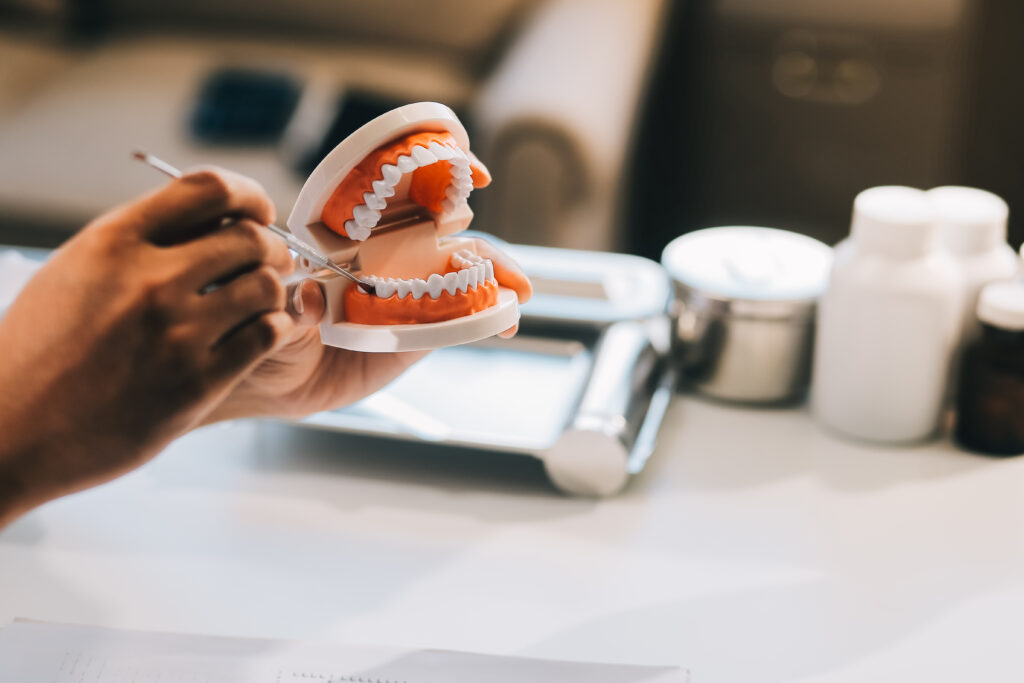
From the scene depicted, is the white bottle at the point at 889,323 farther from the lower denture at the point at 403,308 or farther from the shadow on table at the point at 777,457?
the lower denture at the point at 403,308

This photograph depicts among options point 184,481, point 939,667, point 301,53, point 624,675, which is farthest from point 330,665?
point 301,53

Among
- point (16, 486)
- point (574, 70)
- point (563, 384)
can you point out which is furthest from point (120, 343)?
point (574, 70)

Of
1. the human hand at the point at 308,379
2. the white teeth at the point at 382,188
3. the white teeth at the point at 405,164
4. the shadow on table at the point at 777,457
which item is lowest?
the shadow on table at the point at 777,457

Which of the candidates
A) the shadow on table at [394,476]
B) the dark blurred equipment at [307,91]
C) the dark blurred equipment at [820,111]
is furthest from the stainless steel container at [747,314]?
the dark blurred equipment at [820,111]

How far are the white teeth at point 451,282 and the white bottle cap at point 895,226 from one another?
0.46 meters

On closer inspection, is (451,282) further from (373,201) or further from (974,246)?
(974,246)

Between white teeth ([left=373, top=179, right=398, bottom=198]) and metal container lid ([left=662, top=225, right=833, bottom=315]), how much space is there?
1.68ft

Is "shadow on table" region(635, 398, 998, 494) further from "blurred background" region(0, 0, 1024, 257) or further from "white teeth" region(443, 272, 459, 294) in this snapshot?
"blurred background" region(0, 0, 1024, 257)

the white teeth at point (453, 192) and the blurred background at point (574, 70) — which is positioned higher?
the white teeth at point (453, 192)

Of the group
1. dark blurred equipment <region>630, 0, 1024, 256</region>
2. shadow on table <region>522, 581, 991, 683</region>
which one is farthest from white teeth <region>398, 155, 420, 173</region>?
dark blurred equipment <region>630, 0, 1024, 256</region>

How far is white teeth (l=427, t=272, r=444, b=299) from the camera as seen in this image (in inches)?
28.1

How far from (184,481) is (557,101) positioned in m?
1.13

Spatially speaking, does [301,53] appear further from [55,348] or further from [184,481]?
[55,348]

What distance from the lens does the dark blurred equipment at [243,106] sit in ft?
7.77
